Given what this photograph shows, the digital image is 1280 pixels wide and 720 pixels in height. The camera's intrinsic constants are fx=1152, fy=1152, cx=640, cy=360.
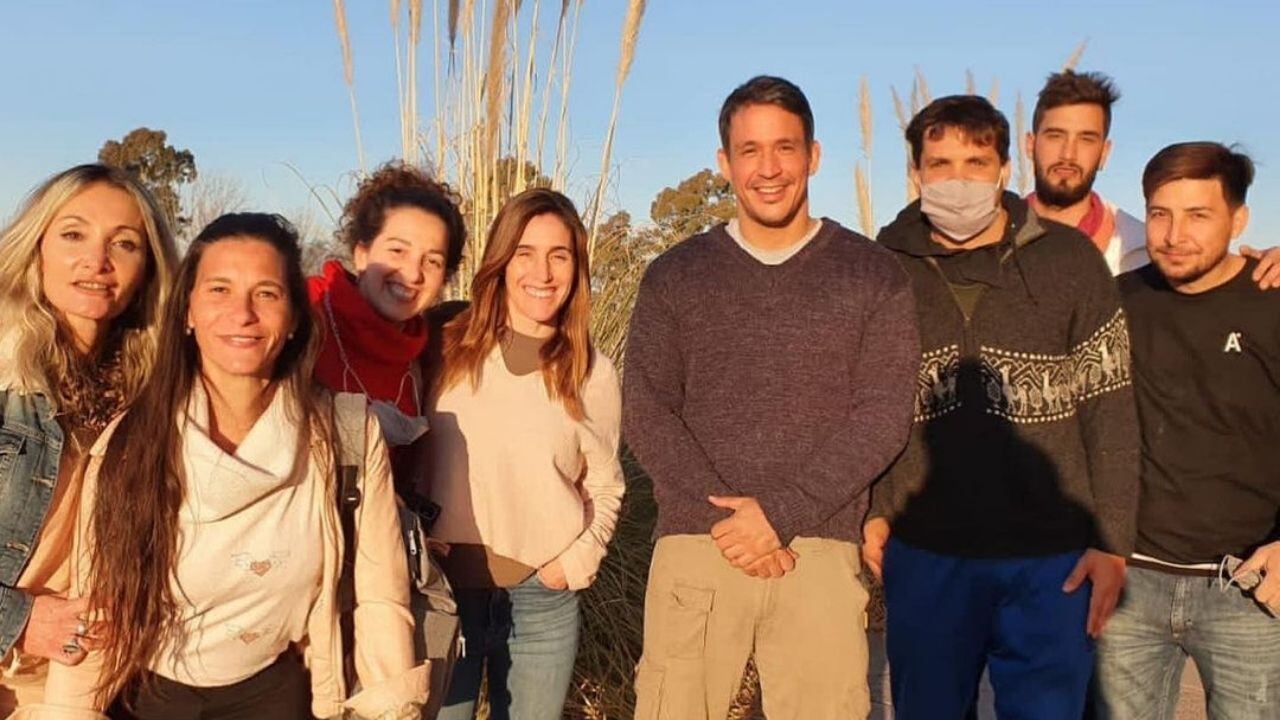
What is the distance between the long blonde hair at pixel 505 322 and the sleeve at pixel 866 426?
691 mm

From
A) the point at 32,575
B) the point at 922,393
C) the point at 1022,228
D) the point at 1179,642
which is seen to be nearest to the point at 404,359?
the point at 32,575

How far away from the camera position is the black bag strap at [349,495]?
269cm

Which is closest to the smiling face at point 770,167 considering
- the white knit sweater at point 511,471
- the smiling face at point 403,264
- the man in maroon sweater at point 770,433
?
the man in maroon sweater at point 770,433

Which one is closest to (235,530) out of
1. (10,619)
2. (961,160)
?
(10,619)

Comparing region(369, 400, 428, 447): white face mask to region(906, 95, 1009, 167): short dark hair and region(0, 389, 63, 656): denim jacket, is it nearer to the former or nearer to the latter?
region(0, 389, 63, 656): denim jacket

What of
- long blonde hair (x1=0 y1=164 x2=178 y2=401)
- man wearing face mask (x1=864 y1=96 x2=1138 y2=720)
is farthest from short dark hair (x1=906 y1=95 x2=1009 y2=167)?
long blonde hair (x1=0 y1=164 x2=178 y2=401)

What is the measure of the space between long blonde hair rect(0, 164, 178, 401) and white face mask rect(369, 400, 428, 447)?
1.87 ft

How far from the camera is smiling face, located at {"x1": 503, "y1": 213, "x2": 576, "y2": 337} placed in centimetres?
325

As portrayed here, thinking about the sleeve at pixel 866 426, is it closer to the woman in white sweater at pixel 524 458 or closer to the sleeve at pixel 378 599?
the woman in white sweater at pixel 524 458

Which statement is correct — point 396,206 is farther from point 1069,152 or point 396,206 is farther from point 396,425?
point 1069,152

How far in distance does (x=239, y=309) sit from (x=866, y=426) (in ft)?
5.03

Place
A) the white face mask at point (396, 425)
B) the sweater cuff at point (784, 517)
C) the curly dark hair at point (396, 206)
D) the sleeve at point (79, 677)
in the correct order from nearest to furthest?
1. the sleeve at point (79, 677)
2. the sweater cuff at point (784, 517)
3. the white face mask at point (396, 425)
4. the curly dark hair at point (396, 206)

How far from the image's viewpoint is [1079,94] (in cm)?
458

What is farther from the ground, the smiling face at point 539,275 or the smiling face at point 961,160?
the smiling face at point 961,160
